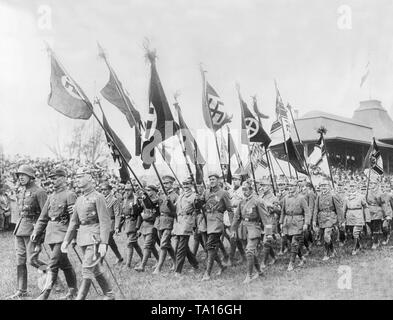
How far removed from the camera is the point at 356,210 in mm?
12109

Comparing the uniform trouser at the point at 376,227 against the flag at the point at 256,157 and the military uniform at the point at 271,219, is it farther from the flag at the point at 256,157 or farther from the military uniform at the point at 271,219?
the flag at the point at 256,157

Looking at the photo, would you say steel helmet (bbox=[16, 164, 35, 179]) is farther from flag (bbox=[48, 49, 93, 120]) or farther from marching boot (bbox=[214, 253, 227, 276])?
marching boot (bbox=[214, 253, 227, 276])

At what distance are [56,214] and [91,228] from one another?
0.80m

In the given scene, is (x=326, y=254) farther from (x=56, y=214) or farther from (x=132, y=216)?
(x=56, y=214)

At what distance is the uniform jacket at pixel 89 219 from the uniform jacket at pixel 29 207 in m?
1.02

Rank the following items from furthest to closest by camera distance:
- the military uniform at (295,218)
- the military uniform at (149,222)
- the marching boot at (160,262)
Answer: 1. the military uniform at (295,218)
2. the military uniform at (149,222)
3. the marching boot at (160,262)

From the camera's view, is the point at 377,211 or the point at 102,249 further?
the point at 377,211

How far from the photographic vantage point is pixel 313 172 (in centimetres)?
2142

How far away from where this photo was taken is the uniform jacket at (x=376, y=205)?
12984 millimetres

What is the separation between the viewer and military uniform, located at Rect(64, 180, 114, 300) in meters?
6.77

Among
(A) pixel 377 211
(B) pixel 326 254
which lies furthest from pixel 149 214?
(A) pixel 377 211

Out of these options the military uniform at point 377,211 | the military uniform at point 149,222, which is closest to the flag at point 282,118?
the military uniform at point 377,211

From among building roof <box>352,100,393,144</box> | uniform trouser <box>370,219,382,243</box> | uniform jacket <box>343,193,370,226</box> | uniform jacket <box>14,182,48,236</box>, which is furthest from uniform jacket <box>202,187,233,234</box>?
building roof <box>352,100,393,144</box>
